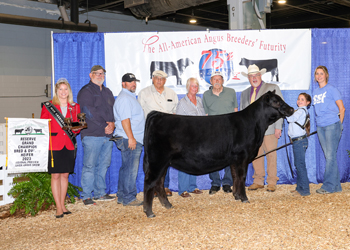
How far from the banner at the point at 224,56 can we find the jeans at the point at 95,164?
52.8 inches

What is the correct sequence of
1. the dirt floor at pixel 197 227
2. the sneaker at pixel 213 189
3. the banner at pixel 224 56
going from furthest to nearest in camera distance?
the banner at pixel 224 56
the sneaker at pixel 213 189
the dirt floor at pixel 197 227

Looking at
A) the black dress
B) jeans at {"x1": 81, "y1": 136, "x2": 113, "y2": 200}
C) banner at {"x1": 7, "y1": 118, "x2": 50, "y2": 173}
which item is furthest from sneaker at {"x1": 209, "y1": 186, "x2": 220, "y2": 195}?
banner at {"x1": 7, "y1": 118, "x2": 50, "y2": 173}

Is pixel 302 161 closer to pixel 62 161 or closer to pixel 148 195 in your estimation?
pixel 148 195

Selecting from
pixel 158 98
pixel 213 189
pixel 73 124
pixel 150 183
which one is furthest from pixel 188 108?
pixel 73 124

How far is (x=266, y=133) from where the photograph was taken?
5.69 m

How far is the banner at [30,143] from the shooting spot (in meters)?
4.34

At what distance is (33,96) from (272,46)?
A: 8.76 metres

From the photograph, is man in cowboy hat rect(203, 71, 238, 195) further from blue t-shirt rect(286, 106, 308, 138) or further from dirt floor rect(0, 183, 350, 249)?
→ blue t-shirt rect(286, 106, 308, 138)

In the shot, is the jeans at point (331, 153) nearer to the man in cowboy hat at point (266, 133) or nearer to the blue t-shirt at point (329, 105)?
the blue t-shirt at point (329, 105)

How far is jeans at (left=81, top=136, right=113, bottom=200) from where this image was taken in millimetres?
5246

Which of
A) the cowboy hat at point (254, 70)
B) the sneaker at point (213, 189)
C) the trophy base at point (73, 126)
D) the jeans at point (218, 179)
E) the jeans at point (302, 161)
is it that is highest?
the cowboy hat at point (254, 70)

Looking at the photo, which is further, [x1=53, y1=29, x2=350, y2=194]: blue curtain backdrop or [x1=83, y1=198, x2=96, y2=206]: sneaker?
[x1=53, y1=29, x2=350, y2=194]: blue curtain backdrop

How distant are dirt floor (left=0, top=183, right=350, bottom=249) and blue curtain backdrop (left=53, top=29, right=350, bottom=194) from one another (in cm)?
113

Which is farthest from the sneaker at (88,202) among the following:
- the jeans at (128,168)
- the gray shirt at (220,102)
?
the gray shirt at (220,102)
